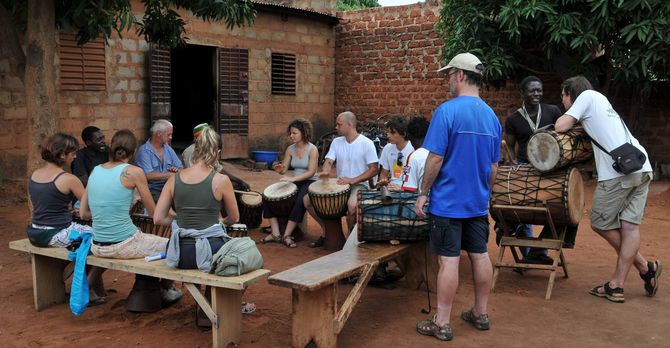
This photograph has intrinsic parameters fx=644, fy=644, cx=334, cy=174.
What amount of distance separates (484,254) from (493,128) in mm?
800

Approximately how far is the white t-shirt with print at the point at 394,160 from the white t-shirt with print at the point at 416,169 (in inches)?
21.1

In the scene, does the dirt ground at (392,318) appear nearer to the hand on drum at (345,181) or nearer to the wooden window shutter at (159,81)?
the hand on drum at (345,181)

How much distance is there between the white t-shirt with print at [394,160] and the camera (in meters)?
5.70

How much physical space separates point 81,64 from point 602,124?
8.12 metres

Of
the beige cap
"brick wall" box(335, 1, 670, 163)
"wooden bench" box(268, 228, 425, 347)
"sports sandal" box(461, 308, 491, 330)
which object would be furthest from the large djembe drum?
"brick wall" box(335, 1, 670, 163)

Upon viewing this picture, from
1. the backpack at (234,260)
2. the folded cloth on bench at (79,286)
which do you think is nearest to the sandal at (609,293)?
the backpack at (234,260)

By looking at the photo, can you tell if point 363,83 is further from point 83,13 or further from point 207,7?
point 83,13

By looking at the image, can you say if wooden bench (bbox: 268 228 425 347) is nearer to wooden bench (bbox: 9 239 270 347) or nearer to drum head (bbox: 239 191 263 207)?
wooden bench (bbox: 9 239 270 347)

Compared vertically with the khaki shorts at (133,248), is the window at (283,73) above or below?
above

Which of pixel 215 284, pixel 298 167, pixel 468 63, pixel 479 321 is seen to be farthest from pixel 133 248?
pixel 298 167

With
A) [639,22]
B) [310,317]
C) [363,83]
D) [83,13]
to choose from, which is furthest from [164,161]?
[363,83]

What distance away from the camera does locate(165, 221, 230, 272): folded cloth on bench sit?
12.7ft

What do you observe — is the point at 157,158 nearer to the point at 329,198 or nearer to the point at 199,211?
the point at 329,198

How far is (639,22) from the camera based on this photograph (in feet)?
28.3
